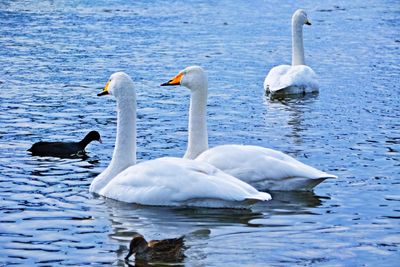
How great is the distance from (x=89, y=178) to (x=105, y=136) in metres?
2.61

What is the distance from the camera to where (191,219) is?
10234mm

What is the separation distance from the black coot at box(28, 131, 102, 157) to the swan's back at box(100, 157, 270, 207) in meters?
2.60

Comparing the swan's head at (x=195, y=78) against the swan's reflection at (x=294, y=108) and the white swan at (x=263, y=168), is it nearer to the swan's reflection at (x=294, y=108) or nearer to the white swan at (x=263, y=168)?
the white swan at (x=263, y=168)

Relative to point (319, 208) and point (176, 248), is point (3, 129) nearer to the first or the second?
point (319, 208)

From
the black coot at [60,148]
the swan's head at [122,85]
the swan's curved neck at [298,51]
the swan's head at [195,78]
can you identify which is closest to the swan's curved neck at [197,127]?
the swan's head at [195,78]

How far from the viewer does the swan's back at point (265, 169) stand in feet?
36.9

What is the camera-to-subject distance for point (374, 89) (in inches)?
760

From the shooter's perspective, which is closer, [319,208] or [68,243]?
[68,243]

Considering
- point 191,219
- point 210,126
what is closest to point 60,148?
point 210,126

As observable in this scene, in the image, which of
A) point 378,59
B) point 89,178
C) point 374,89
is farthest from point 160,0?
point 89,178

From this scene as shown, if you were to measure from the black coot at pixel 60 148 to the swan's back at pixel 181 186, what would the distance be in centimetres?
260

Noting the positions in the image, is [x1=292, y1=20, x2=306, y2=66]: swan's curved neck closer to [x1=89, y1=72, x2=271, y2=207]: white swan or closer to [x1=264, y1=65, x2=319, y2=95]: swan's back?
[x1=264, y1=65, x2=319, y2=95]: swan's back

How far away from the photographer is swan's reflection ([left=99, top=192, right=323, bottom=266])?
9.64 metres

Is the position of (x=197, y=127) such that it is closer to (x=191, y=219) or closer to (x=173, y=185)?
(x=173, y=185)
